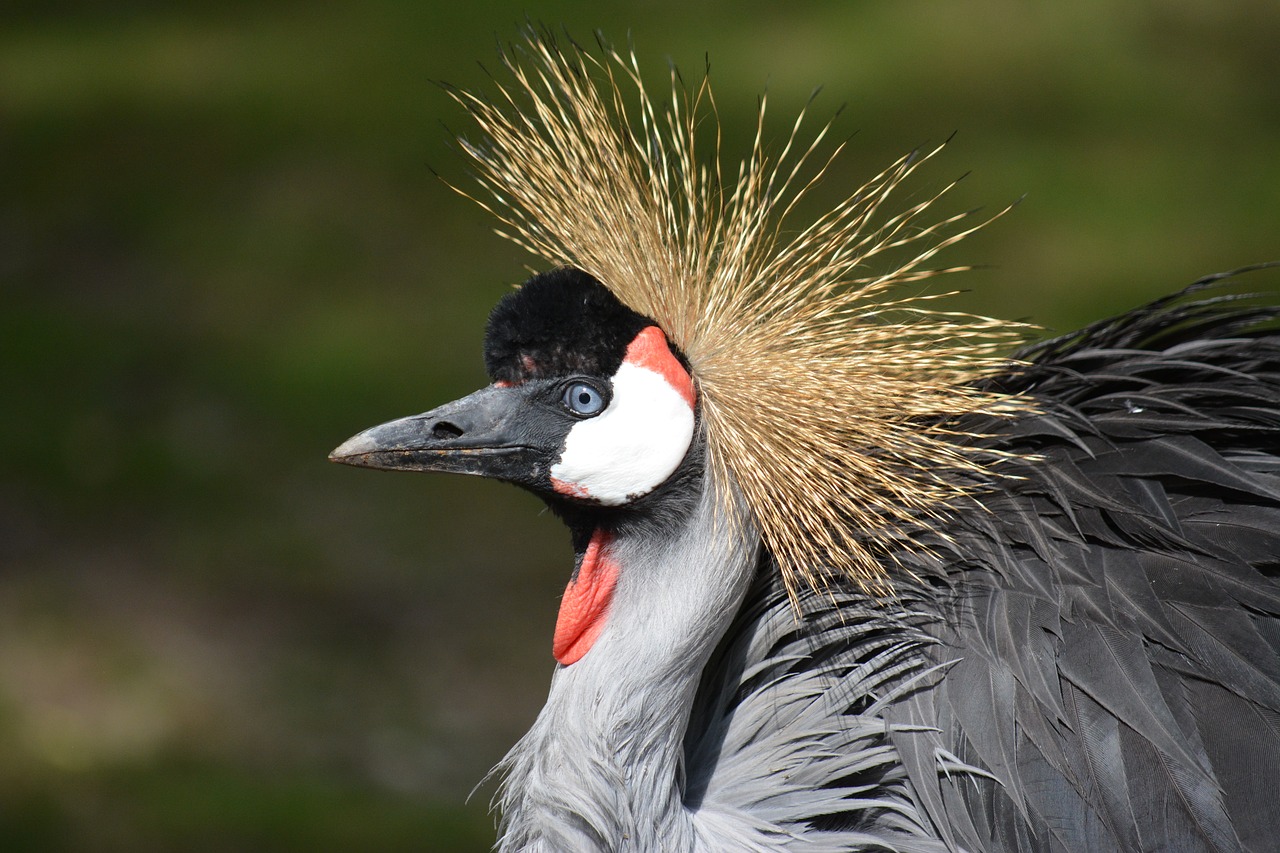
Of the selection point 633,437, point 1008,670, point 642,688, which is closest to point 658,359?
point 633,437

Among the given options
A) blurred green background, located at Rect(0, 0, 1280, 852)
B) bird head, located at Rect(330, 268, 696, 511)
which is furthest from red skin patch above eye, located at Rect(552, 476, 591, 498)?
blurred green background, located at Rect(0, 0, 1280, 852)

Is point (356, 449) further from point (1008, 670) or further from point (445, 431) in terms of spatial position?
point (1008, 670)

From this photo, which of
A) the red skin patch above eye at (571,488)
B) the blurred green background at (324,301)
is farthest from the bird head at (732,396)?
the blurred green background at (324,301)

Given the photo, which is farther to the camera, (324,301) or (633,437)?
(324,301)

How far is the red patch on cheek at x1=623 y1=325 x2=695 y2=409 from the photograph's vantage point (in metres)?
1.12

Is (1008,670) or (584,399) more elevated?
(584,399)

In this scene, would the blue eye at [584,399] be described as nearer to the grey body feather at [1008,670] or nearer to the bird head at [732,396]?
the bird head at [732,396]

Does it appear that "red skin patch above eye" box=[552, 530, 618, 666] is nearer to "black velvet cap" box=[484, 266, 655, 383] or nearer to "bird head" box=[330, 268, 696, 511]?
"bird head" box=[330, 268, 696, 511]

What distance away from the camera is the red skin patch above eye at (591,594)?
1.18 meters

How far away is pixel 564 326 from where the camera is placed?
111 cm

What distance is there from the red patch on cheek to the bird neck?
101 mm

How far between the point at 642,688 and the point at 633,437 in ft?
0.77

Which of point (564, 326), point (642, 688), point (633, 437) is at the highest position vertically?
point (564, 326)

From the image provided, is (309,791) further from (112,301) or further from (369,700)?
(112,301)
